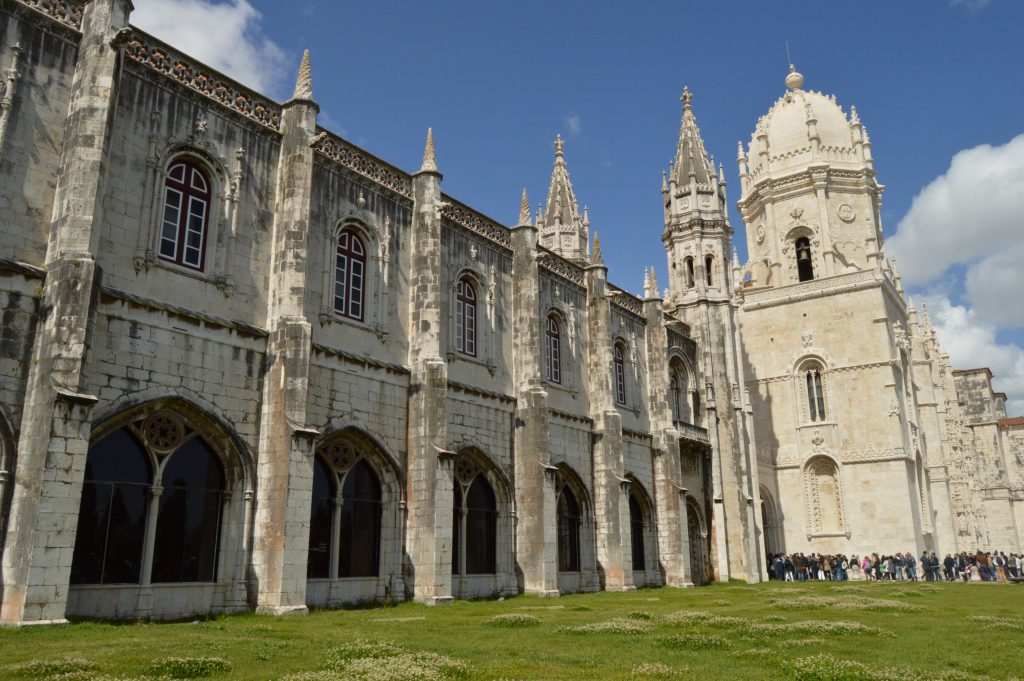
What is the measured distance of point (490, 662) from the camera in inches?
380

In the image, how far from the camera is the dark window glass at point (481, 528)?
22312 mm

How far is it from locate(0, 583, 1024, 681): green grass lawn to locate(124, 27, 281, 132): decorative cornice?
11080 millimetres

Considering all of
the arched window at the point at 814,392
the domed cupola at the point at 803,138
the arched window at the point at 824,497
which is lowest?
the arched window at the point at 824,497

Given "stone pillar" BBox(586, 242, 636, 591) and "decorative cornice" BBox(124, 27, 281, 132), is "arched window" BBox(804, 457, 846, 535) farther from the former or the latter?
"decorative cornice" BBox(124, 27, 281, 132)

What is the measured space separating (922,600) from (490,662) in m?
16.5

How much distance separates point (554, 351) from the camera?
1085 inches

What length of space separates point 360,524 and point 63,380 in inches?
319

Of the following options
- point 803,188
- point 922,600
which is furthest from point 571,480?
point 803,188

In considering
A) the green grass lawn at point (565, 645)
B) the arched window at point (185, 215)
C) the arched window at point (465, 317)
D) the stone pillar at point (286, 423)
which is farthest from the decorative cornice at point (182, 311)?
the arched window at point (465, 317)

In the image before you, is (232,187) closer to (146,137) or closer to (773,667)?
(146,137)

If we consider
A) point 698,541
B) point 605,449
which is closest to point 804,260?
point 698,541

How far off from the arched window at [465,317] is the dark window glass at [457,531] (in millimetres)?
4046

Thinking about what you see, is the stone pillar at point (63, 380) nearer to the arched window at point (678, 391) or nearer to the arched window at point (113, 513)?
the arched window at point (113, 513)

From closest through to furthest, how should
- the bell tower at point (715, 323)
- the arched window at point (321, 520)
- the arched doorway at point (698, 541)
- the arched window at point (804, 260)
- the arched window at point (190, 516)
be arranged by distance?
the arched window at point (190, 516) < the arched window at point (321, 520) < the arched doorway at point (698, 541) < the bell tower at point (715, 323) < the arched window at point (804, 260)
